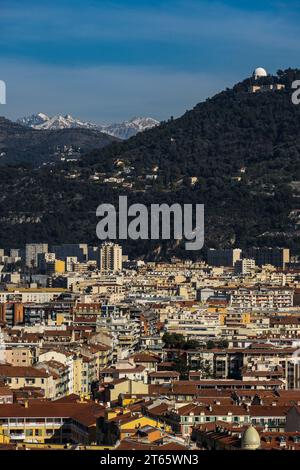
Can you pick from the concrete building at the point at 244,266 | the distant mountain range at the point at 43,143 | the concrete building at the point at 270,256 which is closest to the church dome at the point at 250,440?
the concrete building at the point at 244,266

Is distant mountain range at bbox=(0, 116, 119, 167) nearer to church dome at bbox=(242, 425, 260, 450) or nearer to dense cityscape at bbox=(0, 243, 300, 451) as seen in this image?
dense cityscape at bbox=(0, 243, 300, 451)

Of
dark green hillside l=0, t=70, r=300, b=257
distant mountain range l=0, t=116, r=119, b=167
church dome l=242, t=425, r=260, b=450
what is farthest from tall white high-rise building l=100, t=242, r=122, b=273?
church dome l=242, t=425, r=260, b=450

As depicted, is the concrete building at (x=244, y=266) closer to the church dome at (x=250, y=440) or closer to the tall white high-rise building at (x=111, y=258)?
the tall white high-rise building at (x=111, y=258)

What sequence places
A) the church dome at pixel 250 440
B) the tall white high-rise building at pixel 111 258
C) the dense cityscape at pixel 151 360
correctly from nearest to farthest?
the church dome at pixel 250 440, the dense cityscape at pixel 151 360, the tall white high-rise building at pixel 111 258

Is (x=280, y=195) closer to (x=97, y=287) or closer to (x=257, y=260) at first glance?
(x=257, y=260)

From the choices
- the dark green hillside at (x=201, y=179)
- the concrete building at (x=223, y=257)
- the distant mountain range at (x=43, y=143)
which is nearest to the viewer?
the concrete building at (x=223, y=257)

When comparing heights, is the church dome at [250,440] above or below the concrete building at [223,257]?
below

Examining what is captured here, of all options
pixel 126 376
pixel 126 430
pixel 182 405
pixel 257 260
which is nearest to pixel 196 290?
pixel 257 260

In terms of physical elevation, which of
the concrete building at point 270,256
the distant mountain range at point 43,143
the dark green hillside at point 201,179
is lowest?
the concrete building at point 270,256

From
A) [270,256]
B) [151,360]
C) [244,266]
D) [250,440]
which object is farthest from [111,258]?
[250,440]
